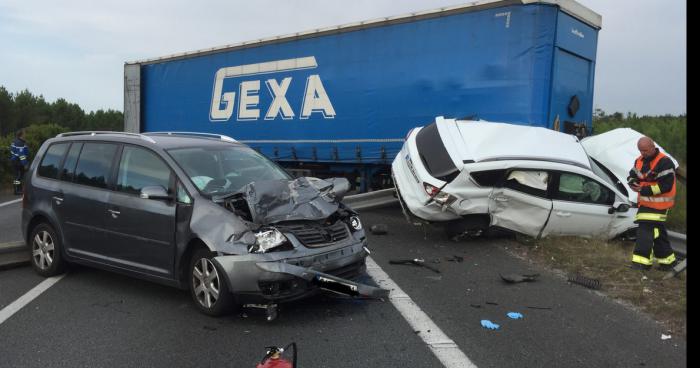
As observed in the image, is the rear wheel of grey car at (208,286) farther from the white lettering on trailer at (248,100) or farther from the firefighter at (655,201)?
the white lettering on trailer at (248,100)

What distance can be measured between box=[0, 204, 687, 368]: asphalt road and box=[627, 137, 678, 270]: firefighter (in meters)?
1.78

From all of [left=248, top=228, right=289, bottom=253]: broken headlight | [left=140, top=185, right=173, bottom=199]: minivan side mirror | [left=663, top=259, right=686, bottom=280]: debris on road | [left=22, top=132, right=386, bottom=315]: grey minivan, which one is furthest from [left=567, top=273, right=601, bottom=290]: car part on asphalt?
[left=140, top=185, right=173, bottom=199]: minivan side mirror

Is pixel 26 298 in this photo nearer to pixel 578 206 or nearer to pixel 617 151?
pixel 578 206

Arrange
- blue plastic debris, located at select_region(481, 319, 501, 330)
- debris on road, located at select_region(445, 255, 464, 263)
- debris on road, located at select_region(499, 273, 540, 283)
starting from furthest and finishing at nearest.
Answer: debris on road, located at select_region(445, 255, 464, 263) < debris on road, located at select_region(499, 273, 540, 283) < blue plastic debris, located at select_region(481, 319, 501, 330)

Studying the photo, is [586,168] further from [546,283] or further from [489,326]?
[489,326]

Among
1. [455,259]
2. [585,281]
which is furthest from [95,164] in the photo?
[585,281]

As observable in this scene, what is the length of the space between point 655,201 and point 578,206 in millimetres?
1016

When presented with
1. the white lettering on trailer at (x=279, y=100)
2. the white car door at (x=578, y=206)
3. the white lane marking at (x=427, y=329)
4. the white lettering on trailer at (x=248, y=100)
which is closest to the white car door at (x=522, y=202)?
the white car door at (x=578, y=206)

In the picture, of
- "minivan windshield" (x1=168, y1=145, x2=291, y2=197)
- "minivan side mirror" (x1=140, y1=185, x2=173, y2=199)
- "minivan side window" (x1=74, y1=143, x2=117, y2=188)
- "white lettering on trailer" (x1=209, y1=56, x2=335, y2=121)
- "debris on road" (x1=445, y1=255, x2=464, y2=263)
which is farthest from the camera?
"white lettering on trailer" (x1=209, y1=56, x2=335, y2=121)

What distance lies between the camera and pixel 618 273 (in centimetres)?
642

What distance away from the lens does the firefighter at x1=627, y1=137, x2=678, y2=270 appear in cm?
692

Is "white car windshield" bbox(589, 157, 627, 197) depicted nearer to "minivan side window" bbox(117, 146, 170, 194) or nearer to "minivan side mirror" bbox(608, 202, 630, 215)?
"minivan side mirror" bbox(608, 202, 630, 215)

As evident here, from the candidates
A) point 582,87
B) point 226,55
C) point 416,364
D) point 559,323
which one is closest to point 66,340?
point 416,364

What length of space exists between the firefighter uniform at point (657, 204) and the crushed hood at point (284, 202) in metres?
4.40
